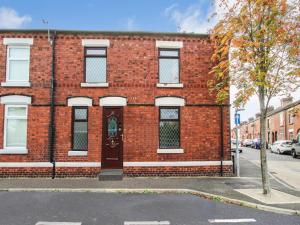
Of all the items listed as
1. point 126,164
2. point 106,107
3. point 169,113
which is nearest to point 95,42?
point 106,107

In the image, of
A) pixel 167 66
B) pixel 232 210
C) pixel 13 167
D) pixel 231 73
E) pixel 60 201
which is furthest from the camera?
pixel 167 66

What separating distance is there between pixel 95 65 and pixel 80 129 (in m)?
2.90

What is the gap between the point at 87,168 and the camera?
525 inches

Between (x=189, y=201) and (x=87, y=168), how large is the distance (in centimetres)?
559

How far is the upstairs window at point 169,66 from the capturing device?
1410 cm

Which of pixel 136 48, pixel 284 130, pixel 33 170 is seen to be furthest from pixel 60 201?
pixel 284 130

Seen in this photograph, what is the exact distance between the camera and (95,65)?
548 inches

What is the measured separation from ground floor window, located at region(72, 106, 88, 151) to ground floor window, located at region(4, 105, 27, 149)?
2116 mm

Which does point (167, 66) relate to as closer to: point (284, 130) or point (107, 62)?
point (107, 62)

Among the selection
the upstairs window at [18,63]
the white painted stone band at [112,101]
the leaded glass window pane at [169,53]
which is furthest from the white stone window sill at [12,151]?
the leaded glass window pane at [169,53]

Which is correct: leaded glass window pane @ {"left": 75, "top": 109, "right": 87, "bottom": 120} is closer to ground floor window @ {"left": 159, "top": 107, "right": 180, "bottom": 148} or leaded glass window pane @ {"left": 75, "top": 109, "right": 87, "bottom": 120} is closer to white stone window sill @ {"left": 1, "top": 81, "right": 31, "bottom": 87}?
white stone window sill @ {"left": 1, "top": 81, "right": 31, "bottom": 87}

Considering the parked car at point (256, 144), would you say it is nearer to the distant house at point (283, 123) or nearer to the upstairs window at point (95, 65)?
the distant house at point (283, 123)

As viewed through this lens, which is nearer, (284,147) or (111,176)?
(111,176)

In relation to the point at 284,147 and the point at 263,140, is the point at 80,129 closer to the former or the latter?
the point at 263,140
